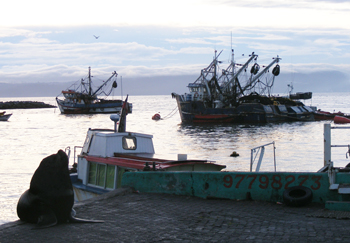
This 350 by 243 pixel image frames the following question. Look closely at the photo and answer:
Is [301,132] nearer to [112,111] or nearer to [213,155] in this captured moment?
[213,155]

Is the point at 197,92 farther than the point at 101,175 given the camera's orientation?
Yes

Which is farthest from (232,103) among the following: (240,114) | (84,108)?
(84,108)

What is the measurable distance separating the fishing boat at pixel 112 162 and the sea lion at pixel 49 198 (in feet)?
14.0

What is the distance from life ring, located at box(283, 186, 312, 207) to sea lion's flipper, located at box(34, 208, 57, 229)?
4457mm

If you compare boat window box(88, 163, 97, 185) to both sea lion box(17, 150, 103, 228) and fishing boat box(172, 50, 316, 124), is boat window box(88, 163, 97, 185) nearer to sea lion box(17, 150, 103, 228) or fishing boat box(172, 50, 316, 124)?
sea lion box(17, 150, 103, 228)

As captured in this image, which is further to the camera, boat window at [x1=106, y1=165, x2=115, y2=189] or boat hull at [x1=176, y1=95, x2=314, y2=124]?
boat hull at [x1=176, y1=95, x2=314, y2=124]

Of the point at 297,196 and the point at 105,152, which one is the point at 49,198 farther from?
the point at 105,152

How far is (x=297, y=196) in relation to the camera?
28.4ft

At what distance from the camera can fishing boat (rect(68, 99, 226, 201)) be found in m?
12.6

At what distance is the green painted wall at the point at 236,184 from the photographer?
8.62 m

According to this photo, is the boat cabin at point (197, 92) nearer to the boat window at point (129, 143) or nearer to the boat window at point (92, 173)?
the boat window at point (129, 143)

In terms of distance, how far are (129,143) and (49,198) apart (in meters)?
7.45

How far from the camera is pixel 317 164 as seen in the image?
25.8 metres

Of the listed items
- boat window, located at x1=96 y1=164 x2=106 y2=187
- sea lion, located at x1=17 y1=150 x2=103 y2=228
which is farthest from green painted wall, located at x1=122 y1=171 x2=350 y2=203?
boat window, located at x1=96 y1=164 x2=106 y2=187
